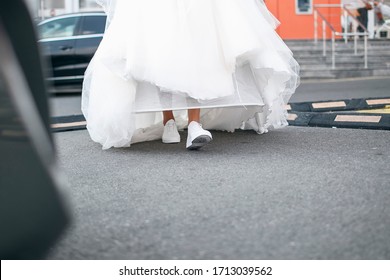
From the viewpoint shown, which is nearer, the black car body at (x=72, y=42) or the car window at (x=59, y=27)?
the black car body at (x=72, y=42)

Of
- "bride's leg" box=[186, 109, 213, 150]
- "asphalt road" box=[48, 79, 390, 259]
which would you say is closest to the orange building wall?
"asphalt road" box=[48, 79, 390, 259]

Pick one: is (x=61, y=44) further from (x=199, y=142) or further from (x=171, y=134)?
(x=199, y=142)

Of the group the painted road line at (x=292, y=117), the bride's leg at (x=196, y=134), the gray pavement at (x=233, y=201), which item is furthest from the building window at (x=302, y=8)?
the bride's leg at (x=196, y=134)

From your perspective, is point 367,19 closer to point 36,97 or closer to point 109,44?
point 109,44

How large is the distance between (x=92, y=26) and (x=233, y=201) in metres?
10.00

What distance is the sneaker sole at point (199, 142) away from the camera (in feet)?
13.3

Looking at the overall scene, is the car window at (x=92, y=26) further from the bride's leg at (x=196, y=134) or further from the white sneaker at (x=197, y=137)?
the white sneaker at (x=197, y=137)

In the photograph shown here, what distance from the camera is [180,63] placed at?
4.08m

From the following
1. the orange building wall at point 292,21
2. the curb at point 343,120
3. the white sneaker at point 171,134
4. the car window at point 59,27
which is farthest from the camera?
the orange building wall at point 292,21

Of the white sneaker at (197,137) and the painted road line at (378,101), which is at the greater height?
the white sneaker at (197,137)

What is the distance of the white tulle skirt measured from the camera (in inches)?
161

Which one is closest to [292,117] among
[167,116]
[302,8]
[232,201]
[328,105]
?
[328,105]

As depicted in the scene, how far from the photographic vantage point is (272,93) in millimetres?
4449

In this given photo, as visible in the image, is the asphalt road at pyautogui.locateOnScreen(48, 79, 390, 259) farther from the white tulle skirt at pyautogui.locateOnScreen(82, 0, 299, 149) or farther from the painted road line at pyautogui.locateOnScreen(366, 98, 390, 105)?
the painted road line at pyautogui.locateOnScreen(366, 98, 390, 105)
